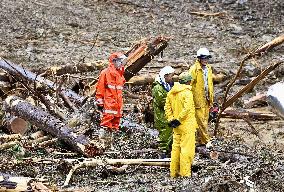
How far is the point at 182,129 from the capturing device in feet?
27.7

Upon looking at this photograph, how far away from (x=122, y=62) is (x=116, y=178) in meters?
2.70

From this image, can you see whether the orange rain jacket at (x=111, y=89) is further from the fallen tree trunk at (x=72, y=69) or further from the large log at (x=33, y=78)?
the fallen tree trunk at (x=72, y=69)

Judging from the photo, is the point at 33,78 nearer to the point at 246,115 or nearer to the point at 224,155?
the point at 246,115

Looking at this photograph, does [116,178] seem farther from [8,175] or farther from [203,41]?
[203,41]

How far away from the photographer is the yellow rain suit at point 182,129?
329 inches

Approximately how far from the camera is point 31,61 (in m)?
16.4

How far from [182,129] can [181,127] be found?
31 millimetres

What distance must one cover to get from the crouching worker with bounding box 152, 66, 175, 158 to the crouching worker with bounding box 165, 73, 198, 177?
650 mm

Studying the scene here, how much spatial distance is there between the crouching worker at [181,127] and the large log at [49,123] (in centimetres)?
129

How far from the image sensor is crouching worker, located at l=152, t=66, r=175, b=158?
920cm

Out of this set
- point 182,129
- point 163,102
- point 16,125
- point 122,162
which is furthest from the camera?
point 16,125

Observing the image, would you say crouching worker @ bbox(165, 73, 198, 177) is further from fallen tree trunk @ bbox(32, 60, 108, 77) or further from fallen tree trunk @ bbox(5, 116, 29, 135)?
fallen tree trunk @ bbox(32, 60, 108, 77)

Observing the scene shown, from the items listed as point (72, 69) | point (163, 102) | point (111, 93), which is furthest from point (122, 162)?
point (72, 69)

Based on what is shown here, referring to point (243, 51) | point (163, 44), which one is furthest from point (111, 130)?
point (243, 51)
